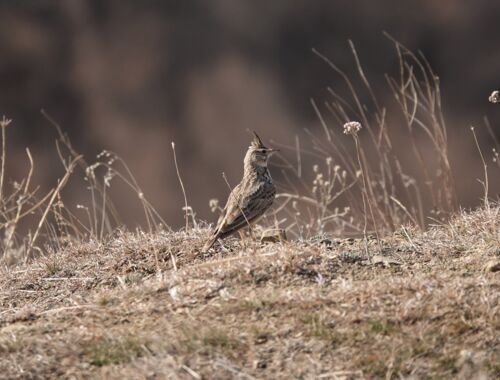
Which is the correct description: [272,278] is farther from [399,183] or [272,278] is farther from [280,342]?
[399,183]

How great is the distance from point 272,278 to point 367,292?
0.54 m

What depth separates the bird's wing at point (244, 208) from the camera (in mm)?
6277

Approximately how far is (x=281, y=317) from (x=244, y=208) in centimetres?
197

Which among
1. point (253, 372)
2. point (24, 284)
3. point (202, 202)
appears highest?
point (253, 372)

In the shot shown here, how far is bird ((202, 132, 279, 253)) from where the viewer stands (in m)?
6.27

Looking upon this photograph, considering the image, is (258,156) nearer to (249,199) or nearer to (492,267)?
(249,199)

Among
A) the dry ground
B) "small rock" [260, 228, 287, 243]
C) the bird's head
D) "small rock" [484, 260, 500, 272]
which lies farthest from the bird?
"small rock" [484, 260, 500, 272]

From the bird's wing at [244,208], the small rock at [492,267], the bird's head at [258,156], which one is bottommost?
the bird's wing at [244,208]

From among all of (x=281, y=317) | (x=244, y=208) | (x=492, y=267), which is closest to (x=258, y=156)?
(x=244, y=208)

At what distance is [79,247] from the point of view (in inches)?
261

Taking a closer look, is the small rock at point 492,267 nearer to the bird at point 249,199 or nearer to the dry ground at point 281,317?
the dry ground at point 281,317

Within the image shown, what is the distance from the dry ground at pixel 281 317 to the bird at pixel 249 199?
388mm

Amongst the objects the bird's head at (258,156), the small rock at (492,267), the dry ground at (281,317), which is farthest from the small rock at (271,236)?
the small rock at (492,267)

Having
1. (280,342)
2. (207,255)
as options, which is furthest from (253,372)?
(207,255)
